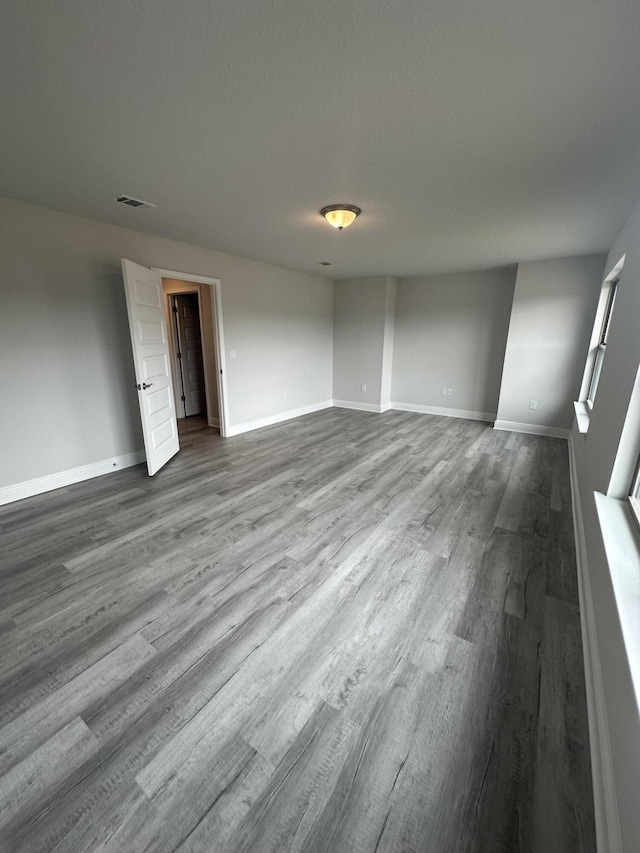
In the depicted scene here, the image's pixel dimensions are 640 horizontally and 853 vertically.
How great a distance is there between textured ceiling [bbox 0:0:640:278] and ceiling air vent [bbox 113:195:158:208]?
0.30ft

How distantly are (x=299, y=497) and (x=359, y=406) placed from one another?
389 centimetres

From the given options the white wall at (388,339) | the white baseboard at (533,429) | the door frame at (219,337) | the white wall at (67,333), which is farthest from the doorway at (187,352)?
the white baseboard at (533,429)

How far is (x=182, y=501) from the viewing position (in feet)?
9.95

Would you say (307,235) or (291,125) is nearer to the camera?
(291,125)

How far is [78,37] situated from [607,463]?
310cm

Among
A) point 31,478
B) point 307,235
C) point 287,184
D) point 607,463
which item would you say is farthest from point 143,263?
point 607,463

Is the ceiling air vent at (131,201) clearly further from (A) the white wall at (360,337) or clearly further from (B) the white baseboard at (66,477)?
(A) the white wall at (360,337)

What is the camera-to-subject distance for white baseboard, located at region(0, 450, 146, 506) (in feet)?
9.81

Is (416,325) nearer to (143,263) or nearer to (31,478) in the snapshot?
(143,263)

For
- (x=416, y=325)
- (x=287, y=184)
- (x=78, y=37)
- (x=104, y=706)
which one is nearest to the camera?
(x=78, y=37)

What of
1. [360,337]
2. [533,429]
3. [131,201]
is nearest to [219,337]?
[131,201]

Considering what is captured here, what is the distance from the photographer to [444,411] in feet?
20.5

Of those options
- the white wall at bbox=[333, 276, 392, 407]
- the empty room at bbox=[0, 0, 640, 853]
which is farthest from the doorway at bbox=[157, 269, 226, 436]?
the white wall at bbox=[333, 276, 392, 407]

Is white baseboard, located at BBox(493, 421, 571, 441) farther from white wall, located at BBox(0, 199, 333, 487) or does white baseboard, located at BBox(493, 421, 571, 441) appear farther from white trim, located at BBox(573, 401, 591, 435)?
white wall, located at BBox(0, 199, 333, 487)
